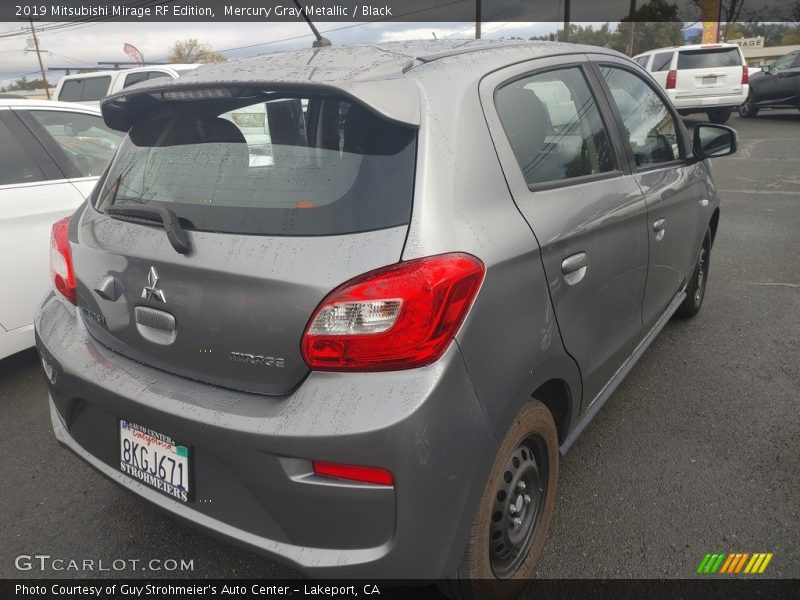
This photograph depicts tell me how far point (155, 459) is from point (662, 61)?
17.3m

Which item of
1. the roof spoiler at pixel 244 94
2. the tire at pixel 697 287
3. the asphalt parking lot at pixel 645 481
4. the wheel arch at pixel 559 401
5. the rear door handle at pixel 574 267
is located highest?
the roof spoiler at pixel 244 94

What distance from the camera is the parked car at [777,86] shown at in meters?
15.6

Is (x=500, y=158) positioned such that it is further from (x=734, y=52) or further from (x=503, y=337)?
(x=734, y=52)

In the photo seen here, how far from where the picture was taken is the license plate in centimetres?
172

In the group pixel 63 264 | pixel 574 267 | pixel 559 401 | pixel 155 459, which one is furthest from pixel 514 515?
pixel 63 264

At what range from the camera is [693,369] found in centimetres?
347

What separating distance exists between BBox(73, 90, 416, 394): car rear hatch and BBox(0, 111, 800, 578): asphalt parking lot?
665mm

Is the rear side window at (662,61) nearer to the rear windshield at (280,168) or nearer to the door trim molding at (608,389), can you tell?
the door trim molding at (608,389)

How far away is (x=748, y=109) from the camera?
17.2 meters

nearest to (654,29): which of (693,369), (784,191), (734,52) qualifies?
(734,52)

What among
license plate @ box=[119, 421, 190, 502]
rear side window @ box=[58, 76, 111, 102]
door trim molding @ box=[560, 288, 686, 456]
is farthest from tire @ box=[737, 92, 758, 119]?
license plate @ box=[119, 421, 190, 502]

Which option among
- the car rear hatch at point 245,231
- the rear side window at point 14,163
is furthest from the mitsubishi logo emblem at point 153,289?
the rear side window at point 14,163

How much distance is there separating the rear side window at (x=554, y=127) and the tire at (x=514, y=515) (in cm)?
78

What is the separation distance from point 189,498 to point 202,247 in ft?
2.30
